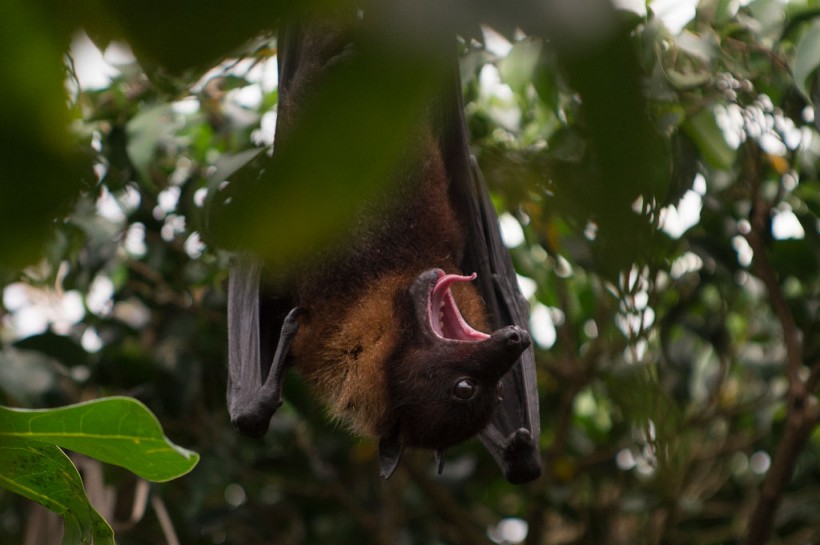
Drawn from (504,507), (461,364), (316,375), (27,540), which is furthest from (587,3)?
(504,507)

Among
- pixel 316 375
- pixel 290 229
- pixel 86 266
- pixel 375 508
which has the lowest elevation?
pixel 375 508

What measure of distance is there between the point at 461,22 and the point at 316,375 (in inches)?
115

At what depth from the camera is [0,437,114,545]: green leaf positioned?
2055 millimetres

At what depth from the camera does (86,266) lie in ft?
12.2

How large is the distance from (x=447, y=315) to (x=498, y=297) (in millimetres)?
239

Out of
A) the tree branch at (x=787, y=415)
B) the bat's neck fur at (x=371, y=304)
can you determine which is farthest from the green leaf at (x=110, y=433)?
the tree branch at (x=787, y=415)

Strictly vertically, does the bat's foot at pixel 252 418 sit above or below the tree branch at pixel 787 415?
above

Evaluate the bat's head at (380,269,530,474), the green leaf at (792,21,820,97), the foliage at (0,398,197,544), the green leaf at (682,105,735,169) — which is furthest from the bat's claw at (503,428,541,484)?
the green leaf at (792,21,820,97)

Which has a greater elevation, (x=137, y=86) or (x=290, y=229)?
(x=290, y=229)

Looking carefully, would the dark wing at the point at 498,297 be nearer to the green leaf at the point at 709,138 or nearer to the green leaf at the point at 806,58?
the green leaf at the point at 709,138

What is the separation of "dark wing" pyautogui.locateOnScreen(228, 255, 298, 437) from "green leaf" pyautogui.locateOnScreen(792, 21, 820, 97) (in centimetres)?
172

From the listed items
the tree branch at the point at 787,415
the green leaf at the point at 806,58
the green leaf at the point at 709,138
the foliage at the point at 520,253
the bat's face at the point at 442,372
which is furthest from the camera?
the tree branch at the point at 787,415

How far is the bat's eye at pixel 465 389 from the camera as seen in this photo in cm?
291

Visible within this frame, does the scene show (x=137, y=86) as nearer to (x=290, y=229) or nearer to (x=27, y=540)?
(x=27, y=540)
